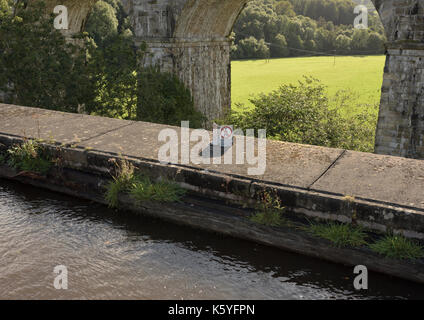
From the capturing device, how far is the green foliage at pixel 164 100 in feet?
36.1

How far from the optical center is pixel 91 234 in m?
2.38

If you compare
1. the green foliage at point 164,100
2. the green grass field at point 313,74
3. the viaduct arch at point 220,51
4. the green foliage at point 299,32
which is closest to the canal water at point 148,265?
the viaduct arch at point 220,51

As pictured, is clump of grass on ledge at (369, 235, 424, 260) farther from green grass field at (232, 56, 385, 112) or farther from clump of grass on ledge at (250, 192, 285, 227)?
green grass field at (232, 56, 385, 112)

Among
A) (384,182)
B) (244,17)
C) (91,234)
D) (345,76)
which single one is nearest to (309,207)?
(384,182)

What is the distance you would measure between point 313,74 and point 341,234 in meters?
53.4

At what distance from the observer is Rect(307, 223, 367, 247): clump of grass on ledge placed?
2.14 metres

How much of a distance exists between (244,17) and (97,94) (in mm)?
55569

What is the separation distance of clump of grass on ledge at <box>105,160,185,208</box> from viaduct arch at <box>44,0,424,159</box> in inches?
269

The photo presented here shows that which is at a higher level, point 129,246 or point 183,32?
point 183,32

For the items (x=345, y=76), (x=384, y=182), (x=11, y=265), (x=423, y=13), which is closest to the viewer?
(x=11, y=265)

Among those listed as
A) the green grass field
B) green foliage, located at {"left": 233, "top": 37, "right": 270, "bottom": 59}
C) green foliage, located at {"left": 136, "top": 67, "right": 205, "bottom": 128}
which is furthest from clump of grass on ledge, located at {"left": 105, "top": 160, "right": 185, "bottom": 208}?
green foliage, located at {"left": 233, "top": 37, "right": 270, "bottom": 59}

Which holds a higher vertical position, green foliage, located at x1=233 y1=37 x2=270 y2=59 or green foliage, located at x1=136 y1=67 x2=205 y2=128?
green foliage, located at x1=233 y1=37 x2=270 y2=59

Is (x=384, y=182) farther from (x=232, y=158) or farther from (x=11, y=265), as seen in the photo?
(x=11, y=265)

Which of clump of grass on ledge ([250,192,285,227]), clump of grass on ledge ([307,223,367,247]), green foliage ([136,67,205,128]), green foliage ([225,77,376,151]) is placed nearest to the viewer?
clump of grass on ledge ([307,223,367,247])
